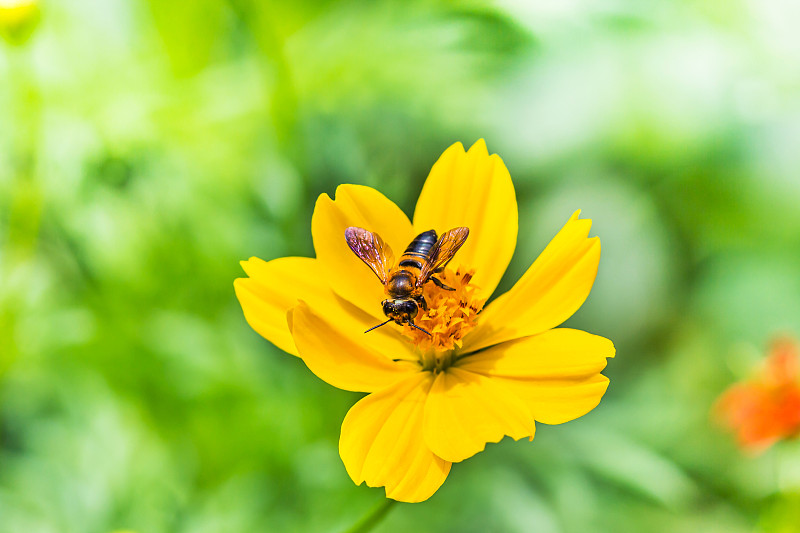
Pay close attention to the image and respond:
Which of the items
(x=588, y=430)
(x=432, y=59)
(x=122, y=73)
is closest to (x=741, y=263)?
(x=588, y=430)

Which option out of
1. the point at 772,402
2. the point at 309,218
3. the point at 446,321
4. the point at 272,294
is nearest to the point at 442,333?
the point at 446,321

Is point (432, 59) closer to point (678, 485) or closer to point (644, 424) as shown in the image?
point (644, 424)

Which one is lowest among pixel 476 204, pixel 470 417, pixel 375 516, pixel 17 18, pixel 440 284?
pixel 375 516

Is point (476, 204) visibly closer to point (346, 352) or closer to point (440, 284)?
point (440, 284)

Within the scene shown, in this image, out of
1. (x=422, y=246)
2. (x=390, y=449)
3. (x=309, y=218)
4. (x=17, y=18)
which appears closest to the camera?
(x=390, y=449)

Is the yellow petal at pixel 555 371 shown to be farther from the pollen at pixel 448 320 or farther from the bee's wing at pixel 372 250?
the bee's wing at pixel 372 250

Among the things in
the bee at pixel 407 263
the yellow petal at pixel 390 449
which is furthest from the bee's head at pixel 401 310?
the yellow petal at pixel 390 449
